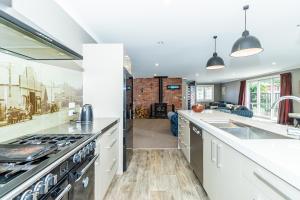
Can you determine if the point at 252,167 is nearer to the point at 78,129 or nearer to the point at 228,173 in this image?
the point at 228,173

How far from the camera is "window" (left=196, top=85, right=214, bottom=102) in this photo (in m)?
15.3

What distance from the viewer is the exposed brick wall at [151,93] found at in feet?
37.6

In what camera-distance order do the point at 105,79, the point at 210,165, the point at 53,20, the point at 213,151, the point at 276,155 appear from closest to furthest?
the point at 276,155
the point at 213,151
the point at 210,165
the point at 53,20
the point at 105,79

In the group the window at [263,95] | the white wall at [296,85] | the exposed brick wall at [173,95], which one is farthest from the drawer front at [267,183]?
the exposed brick wall at [173,95]

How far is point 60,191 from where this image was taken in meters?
1.14

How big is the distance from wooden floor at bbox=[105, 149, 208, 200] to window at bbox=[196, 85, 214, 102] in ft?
38.9

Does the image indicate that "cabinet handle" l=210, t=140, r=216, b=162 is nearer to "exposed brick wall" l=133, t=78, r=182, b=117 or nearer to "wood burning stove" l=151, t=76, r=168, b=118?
"wood burning stove" l=151, t=76, r=168, b=118

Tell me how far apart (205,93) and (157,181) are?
13.3m

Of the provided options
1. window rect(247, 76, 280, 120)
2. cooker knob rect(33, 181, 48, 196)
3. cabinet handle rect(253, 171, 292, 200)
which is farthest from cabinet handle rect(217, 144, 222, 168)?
window rect(247, 76, 280, 120)

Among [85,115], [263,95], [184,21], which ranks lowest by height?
[85,115]

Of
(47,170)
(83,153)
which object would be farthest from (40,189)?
(83,153)

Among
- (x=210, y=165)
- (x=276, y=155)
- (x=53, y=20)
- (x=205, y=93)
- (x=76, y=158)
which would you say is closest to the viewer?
(x=276, y=155)

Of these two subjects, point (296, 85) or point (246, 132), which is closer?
point (246, 132)

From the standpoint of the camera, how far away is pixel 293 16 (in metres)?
2.81
